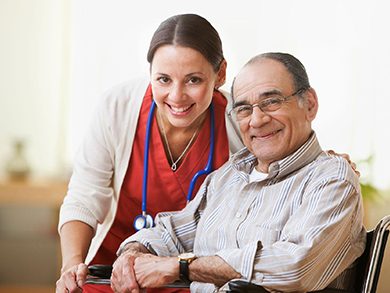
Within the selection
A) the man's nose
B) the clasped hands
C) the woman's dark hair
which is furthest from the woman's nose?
the clasped hands

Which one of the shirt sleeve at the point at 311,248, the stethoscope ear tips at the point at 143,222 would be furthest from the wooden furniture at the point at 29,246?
the shirt sleeve at the point at 311,248

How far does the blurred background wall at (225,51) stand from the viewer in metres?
4.27

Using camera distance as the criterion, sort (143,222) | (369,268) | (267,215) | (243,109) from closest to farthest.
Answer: (369,268), (267,215), (243,109), (143,222)

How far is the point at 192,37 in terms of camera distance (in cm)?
232

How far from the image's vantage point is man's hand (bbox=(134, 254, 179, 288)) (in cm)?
212

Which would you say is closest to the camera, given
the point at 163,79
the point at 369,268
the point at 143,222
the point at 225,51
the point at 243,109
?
the point at 369,268

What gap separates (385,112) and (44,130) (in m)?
1.88

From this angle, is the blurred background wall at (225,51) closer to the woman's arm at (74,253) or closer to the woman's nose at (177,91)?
the woman's arm at (74,253)

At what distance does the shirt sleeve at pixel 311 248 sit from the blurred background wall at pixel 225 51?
222 cm

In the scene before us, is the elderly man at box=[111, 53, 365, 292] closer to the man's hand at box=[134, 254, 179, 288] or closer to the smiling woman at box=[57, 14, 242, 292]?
the man's hand at box=[134, 254, 179, 288]

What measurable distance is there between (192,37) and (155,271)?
0.68 metres

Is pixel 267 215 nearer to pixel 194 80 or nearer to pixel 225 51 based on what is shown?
pixel 194 80

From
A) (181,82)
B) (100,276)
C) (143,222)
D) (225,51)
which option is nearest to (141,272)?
(100,276)

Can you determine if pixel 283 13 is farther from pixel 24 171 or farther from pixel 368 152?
pixel 24 171
